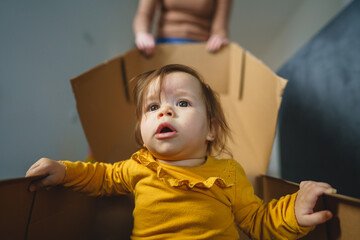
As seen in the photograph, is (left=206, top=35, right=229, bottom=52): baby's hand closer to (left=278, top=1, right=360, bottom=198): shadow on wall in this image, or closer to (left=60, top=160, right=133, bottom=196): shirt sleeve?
(left=278, top=1, right=360, bottom=198): shadow on wall

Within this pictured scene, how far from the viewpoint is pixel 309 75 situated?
27.6 inches

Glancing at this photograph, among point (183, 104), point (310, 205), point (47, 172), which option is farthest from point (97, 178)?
point (310, 205)

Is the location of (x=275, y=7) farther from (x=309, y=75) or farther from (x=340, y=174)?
(x=340, y=174)

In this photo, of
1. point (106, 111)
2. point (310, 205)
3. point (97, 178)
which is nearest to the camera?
point (310, 205)

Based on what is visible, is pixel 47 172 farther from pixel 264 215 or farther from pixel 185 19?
pixel 185 19

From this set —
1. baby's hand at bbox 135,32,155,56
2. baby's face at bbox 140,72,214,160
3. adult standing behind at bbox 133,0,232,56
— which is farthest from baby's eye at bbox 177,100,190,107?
adult standing behind at bbox 133,0,232,56

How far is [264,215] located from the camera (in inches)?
14.4

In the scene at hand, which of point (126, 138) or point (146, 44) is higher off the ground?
point (146, 44)

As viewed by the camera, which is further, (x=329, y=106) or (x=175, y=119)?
(x=329, y=106)

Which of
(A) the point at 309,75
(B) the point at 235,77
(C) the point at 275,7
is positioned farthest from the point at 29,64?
(C) the point at 275,7

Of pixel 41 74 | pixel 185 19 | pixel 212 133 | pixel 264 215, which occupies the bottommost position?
pixel 264 215

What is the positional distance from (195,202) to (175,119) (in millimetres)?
125

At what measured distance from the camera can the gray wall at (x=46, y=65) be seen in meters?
0.54

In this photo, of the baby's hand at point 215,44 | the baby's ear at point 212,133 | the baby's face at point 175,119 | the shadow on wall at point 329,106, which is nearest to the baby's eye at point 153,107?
the baby's face at point 175,119
